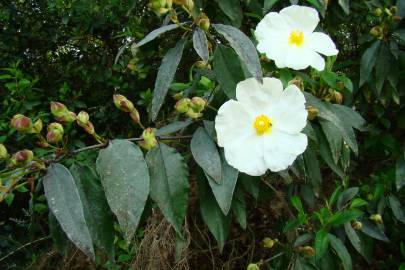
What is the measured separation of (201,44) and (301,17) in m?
0.35

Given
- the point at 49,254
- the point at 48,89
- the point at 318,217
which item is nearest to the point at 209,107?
the point at 318,217

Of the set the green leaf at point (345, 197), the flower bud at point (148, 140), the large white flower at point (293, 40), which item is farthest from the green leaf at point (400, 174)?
the flower bud at point (148, 140)

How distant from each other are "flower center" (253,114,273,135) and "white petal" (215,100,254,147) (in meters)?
0.02

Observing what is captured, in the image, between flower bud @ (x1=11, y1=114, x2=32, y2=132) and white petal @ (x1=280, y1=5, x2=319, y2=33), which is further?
white petal @ (x1=280, y1=5, x2=319, y2=33)

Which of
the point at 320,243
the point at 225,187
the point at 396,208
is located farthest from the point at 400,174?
the point at 225,187

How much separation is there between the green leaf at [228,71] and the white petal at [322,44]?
9.3 inches

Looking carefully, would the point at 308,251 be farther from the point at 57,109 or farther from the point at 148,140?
the point at 57,109

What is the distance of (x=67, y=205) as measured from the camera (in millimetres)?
656

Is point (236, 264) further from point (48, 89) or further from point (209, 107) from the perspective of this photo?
point (48, 89)

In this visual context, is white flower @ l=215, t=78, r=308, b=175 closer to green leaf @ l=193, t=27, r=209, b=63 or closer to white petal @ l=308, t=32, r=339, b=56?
green leaf @ l=193, t=27, r=209, b=63

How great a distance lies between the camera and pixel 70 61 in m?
2.71

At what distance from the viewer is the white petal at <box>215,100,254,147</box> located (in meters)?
0.81

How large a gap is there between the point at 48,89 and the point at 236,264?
1575 millimetres

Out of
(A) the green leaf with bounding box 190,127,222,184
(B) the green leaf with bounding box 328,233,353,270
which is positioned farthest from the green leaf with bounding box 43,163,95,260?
(B) the green leaf with bounding box 328,233,353,270
